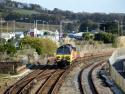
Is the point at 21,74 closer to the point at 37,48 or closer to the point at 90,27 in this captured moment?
the point at 37,48

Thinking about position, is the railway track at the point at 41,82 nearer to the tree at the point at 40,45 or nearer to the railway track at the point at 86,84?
the railway track at the point at 86,84

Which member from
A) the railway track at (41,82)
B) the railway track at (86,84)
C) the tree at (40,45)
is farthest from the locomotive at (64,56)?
the tree at (40,45)

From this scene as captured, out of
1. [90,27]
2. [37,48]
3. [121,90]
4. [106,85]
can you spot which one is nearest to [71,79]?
[106,85]

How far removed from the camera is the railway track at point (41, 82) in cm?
2575

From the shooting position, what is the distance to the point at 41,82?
100 feet

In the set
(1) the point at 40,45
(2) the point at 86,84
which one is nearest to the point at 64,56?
(2) the point at 86,84

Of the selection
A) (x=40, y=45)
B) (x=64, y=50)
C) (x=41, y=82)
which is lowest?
(x=41, y=82)

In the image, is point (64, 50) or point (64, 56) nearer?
point (64, 56)

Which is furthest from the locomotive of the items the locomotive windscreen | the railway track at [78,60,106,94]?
the railway track at [78,60,106,94]

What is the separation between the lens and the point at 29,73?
35594mm

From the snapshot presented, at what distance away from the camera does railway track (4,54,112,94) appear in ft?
84.5

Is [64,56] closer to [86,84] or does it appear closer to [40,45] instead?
[86,84]

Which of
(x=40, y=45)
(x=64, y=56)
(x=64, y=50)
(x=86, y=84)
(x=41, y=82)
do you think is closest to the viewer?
(x=86, y=84)

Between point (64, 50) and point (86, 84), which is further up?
point (64, 50)
